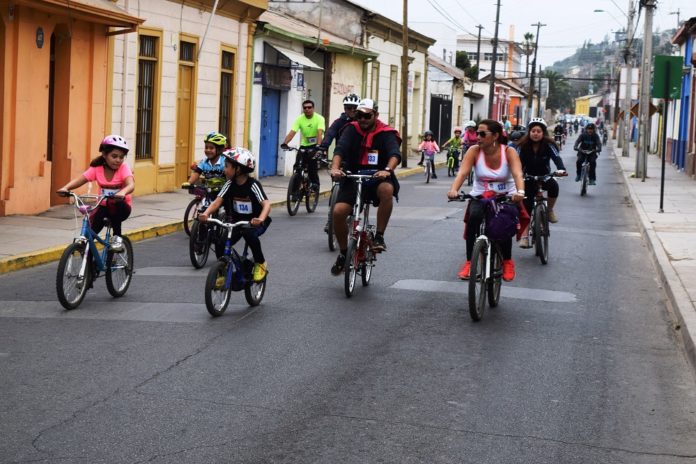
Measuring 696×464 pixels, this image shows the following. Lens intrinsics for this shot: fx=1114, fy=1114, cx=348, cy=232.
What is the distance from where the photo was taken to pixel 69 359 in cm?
752

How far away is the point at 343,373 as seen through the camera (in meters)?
7.35

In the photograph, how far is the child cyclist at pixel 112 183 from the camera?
9.80 metres

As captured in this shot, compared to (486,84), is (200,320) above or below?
below

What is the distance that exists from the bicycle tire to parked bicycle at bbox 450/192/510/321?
3.70 ft

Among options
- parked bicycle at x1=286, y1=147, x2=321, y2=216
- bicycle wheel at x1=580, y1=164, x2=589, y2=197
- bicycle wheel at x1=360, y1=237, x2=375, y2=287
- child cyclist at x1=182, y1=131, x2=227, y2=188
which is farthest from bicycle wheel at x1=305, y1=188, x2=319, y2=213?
bicycle wheel at x1=580, y1=164, x2=589, y2=197

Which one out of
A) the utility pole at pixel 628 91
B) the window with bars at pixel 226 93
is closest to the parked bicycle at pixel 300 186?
the window with bars at pixel 226 93

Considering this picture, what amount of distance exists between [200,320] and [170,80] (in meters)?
13.0

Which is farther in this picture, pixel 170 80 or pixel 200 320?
pixel 170 80

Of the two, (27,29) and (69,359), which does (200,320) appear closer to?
(69,359)

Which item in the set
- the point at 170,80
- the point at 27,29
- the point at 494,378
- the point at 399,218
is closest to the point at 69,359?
the point at 494,378

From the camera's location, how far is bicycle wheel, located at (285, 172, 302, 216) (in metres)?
18.1

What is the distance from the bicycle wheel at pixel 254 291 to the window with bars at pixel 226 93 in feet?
48.5

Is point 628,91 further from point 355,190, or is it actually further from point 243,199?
point 243,199

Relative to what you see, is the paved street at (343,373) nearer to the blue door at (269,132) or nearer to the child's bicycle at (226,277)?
the child's bicycle at (226,277)
